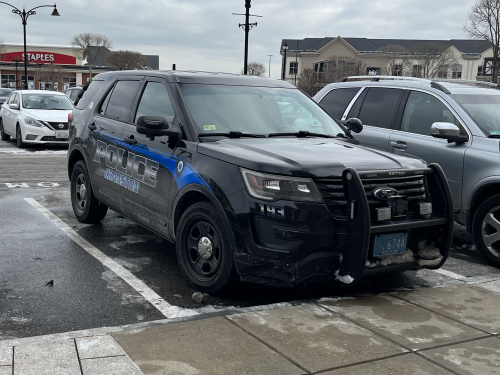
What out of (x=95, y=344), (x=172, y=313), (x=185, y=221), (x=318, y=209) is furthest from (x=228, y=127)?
(x=95, y=344)

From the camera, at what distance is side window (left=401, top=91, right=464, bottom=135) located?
7.06 metres

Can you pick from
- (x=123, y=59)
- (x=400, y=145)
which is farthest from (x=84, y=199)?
(x=123, y=59)

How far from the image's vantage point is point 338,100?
28.1 ft

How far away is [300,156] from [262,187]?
0.46 metres

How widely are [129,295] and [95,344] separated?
117 centimetres

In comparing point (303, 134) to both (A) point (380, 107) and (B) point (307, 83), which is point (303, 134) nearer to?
(A) point (380, 107)

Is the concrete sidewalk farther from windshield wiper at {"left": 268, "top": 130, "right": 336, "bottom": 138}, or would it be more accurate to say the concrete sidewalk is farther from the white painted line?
windshield wiper at {"left": 268, "top": 130, "right": 336, "bottom": 138}

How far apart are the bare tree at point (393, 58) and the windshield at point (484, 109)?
7701 centimetres

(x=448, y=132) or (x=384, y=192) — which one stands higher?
(x=448, y=132)

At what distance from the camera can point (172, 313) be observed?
15.4 ft

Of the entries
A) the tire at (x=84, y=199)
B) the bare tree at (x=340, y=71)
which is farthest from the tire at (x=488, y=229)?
the bare tree at (x=340, y=71)

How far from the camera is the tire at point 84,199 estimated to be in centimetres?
733

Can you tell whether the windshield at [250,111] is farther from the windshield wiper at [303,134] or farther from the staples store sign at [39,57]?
the staples store sign at [39,57]

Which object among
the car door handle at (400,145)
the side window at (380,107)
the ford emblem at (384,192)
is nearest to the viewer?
the ford emblem at (384,192)
